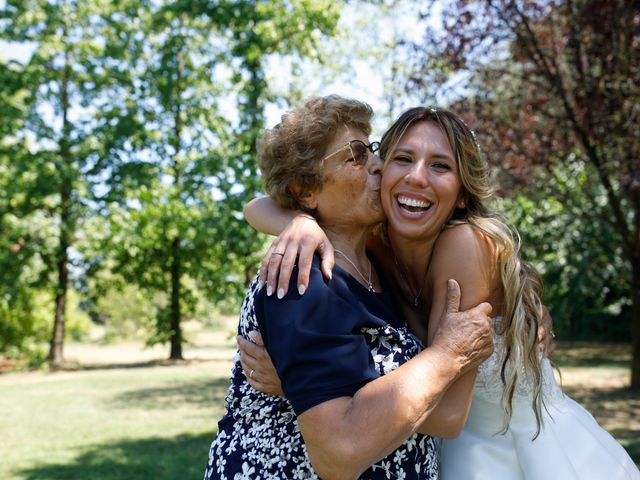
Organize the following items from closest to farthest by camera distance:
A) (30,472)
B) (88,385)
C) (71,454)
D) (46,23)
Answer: (30,472) < (71,454) < (88,385) < (46,23)

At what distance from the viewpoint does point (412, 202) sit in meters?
2.55

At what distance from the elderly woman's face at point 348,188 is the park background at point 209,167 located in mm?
7437

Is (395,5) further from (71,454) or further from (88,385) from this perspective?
(71,454)

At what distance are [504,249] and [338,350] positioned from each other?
83cm

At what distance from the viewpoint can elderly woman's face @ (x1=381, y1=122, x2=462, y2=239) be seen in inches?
100

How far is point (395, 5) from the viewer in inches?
846

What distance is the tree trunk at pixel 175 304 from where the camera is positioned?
22.1 meters

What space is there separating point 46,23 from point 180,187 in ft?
19.6

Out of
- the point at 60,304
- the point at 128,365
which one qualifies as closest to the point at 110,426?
the point at 128,365

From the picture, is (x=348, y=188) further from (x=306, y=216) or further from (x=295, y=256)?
(x=295, y=256)

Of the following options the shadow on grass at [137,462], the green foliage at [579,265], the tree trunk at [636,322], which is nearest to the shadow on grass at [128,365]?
the green foliage at [579,265]

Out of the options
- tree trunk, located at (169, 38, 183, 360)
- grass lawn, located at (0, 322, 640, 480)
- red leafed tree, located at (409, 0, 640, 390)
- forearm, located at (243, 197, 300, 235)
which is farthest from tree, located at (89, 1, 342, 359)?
forearm, located at (243, 197, 300, 235)

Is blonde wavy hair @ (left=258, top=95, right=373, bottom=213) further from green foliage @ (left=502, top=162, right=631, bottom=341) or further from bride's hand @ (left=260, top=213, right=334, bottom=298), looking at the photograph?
green foliage @ (left=502, top=162, right=631, bottom=341)

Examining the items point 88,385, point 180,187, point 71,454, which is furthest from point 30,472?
point 180,187
